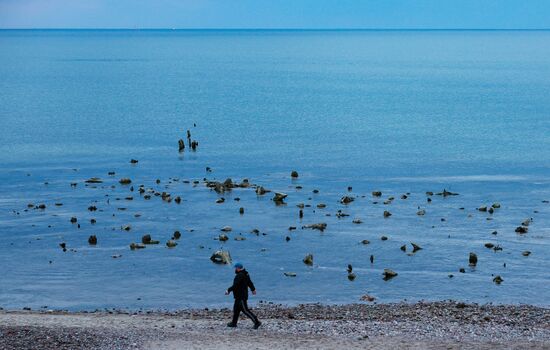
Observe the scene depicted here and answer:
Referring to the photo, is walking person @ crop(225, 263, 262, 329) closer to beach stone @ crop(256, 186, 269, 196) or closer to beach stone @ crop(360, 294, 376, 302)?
beach stone @ crop(360, 294, 376, 302)

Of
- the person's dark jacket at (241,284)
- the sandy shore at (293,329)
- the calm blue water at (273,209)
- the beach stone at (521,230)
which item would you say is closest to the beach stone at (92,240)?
the calm blue water at (273,209)

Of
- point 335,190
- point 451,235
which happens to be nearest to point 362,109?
point 335,190

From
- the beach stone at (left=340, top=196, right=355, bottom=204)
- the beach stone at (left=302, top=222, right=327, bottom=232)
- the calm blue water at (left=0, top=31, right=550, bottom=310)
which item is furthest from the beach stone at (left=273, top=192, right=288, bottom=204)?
the beach stone at (left=302, top=222, right=327, bottom=232)

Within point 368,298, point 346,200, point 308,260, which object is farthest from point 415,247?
point 346,200

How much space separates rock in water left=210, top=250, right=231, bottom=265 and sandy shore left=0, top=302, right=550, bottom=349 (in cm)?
1228

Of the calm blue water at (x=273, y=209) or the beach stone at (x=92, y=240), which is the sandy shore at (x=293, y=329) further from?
the beach stone at (x=92, y=240)

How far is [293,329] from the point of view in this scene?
3734cm

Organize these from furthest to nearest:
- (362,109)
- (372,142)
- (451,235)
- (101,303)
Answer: (362,109) → (372,142) → (451,235) → (101,303)

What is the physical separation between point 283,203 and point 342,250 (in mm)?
14937

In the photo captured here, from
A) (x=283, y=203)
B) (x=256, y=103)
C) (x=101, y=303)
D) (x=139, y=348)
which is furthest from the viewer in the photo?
(x=256, y=103)

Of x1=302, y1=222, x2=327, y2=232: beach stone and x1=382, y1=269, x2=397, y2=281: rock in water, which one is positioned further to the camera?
x1=302, y1=222, x2=327, y2=232: beach stone

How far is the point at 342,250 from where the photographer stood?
60.2 m

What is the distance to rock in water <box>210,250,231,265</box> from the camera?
188ft

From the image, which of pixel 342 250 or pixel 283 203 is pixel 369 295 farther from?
pixel 283 203
